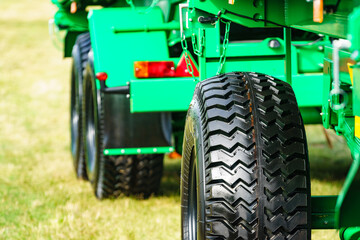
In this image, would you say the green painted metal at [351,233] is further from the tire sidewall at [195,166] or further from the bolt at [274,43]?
the bolt at [274,43]

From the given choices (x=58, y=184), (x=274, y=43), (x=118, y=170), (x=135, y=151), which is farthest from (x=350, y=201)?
(x=58, y=184)

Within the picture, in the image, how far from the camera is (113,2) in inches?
278

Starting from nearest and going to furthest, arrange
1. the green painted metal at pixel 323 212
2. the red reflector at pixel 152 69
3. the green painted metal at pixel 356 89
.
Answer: the green painted metal at pixel 356 89 < the green painted metal at pixel 323 212 < the red reflector at pixel 152 69

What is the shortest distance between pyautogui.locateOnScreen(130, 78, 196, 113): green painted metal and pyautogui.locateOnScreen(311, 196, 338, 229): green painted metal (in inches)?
75.9

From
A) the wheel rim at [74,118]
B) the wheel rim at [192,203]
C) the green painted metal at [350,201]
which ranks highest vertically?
the green painted metal at [350,201]

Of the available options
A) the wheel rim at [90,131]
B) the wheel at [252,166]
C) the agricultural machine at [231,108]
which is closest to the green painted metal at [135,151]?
the agricultural machine at [231,108]

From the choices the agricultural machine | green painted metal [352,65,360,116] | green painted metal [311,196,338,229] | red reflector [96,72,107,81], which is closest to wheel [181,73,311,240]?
the agricultural machine

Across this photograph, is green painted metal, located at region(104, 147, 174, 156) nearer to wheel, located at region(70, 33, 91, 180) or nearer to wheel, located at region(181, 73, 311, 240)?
wheel, located at region(70, 33, 91, 180)

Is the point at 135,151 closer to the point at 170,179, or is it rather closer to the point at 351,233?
the point at 170,179

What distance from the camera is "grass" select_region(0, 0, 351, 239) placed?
207 inches

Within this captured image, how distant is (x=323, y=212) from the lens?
3.42m

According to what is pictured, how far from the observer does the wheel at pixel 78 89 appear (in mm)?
6912

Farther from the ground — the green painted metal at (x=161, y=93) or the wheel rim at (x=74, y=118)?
the green painted metal at (x=161, y=93)

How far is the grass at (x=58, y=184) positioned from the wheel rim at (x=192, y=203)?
1.41 m
